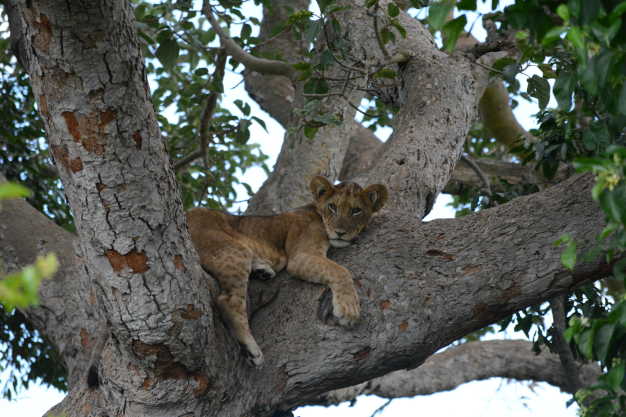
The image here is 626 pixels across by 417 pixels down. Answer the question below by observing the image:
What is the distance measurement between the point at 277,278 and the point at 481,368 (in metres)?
3.48

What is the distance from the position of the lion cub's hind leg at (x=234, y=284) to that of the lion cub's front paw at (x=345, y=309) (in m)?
0.42

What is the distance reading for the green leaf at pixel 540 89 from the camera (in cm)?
441

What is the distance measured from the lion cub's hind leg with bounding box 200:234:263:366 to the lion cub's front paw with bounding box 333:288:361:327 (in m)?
0.42

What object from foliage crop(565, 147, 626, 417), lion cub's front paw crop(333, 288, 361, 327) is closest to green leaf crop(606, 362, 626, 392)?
foliage crop(565, 147, 626, 417)

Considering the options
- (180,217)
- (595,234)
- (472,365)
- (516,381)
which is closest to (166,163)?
(180,217)

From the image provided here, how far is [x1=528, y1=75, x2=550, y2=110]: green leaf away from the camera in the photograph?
4.41m

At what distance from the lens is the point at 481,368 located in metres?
7.13

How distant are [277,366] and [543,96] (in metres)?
A: 2.18

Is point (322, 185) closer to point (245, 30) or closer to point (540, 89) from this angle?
point (540, 89)

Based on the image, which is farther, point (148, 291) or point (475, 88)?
point (475, 88)

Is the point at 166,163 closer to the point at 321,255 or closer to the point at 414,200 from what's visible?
the point at 321,255

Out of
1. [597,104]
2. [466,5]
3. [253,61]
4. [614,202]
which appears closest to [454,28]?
[466,5]

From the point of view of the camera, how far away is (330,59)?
449cm

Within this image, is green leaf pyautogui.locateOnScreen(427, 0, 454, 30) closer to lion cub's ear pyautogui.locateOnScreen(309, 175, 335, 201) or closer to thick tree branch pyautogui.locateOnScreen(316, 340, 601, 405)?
lion cub's ear pyautogui.locateOnScreen(309, 175, 335, 201)
